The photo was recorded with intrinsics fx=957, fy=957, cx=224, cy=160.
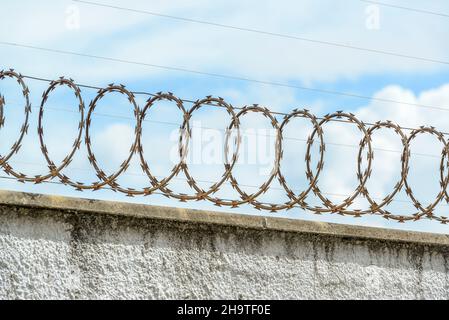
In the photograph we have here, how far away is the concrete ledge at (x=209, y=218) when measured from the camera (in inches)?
238

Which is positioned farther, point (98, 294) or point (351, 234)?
point (351, 234)

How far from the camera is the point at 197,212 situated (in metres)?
6.39

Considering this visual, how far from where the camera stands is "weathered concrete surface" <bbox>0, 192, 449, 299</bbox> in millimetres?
6023

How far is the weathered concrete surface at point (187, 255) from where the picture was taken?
6.02 meters

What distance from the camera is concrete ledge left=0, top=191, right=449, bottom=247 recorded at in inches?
238

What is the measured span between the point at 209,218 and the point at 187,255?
291mm

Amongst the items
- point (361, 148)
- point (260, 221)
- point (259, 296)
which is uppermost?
point (361, 148)

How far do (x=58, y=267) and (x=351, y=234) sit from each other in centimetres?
210

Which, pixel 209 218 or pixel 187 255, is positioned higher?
pixel 209 218

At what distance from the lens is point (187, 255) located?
6316 mm

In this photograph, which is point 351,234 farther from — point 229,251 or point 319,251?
point 229,251

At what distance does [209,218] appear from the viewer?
6.40 metres
